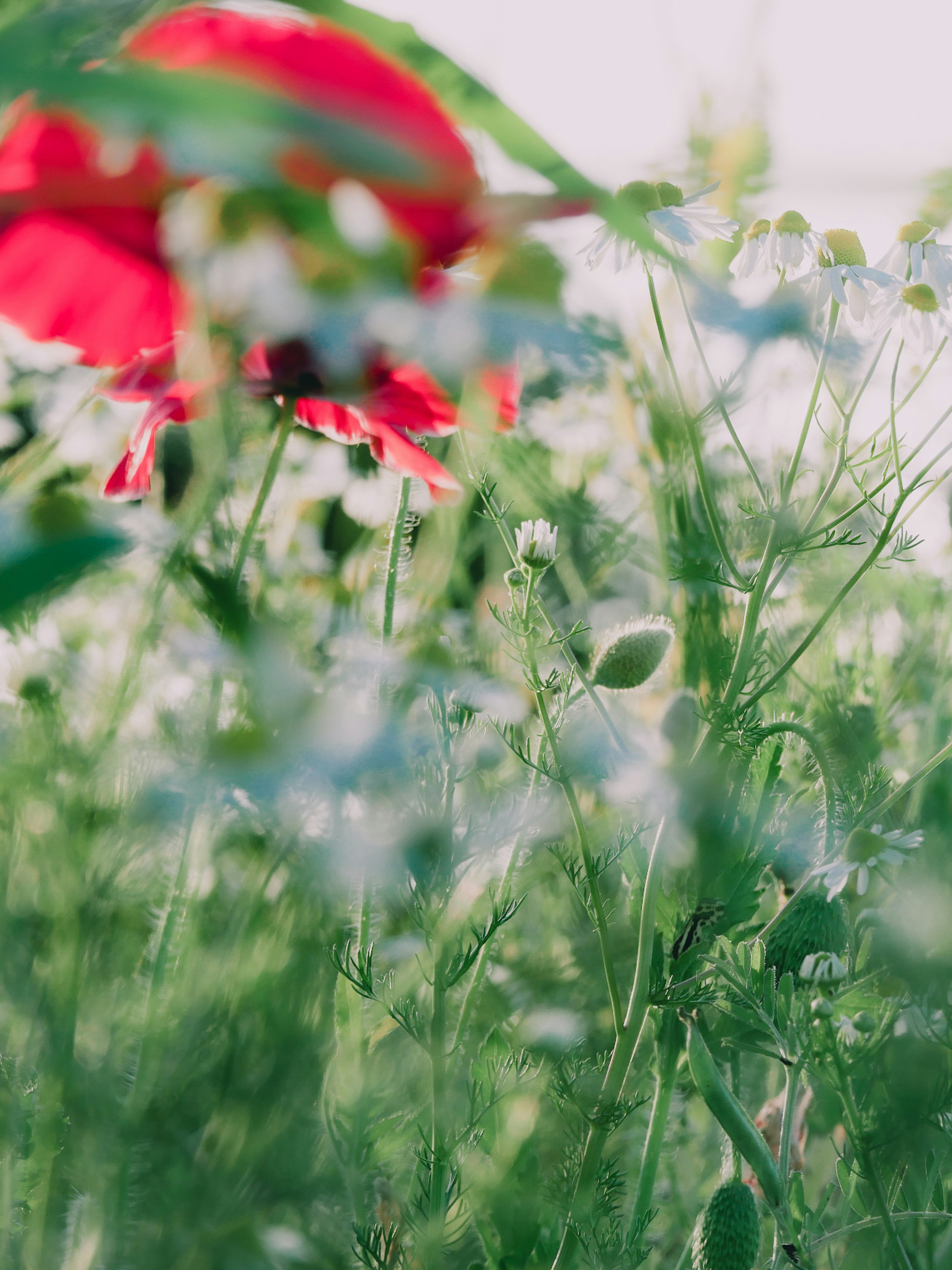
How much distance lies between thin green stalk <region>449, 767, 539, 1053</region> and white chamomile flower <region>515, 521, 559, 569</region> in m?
0.05

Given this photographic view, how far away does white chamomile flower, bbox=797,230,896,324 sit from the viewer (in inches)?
10.6

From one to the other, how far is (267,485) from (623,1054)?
0.14 metres

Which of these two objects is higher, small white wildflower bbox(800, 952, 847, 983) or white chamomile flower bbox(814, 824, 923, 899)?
white chamomile flower bbox(814, 824, 923, 899)

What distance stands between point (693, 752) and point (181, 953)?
0.13 meters

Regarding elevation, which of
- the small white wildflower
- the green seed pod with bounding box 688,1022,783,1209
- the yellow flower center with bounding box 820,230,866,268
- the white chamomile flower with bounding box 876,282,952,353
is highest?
the yellow flower center with bounding box 820,230,866,268

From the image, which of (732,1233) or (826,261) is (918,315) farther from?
(732,1233)

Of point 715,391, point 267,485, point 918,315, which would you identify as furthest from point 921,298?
point 267,485

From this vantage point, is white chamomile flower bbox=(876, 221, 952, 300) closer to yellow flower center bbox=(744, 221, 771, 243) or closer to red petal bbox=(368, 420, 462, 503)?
yellow flower center bbox=(744, 221, 771, 243)

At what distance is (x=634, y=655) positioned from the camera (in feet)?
0.95

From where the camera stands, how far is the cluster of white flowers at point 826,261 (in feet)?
0.81

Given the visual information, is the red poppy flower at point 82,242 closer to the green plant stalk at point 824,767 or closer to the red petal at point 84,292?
the red petal at point 84,292

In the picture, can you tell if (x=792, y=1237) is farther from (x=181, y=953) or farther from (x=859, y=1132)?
(x=181, y=953)

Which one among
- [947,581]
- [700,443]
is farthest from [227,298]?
[947,581]

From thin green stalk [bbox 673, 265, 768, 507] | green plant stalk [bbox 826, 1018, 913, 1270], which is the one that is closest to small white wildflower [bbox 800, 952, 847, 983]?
green plant stalk [bbox 826, 1018, 913, 1270]
